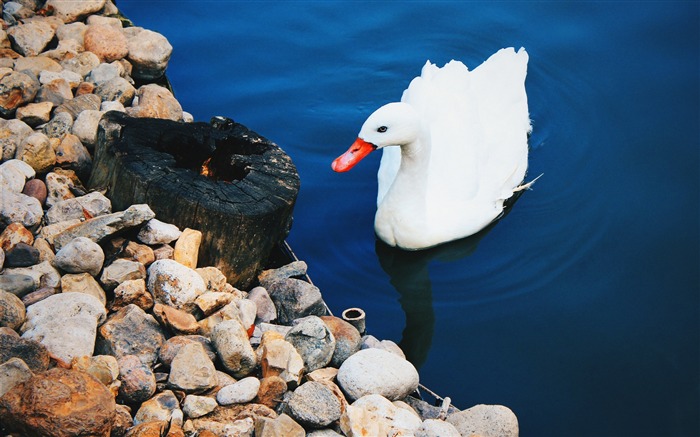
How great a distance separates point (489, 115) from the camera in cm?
582

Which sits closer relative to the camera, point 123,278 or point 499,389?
point 123,278

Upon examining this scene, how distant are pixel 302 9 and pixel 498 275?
362cm

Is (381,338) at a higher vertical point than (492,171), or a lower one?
lower

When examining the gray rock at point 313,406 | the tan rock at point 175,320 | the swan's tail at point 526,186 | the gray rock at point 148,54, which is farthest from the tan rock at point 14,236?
the swan's tail at point 526,186

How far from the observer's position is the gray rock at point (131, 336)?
3.55m

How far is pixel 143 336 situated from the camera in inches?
143

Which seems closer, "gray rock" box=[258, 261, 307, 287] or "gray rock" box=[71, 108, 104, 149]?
"gray rock" box=[258, 261, 307, 287]

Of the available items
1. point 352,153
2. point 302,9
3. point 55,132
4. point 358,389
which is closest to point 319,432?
point 358,389

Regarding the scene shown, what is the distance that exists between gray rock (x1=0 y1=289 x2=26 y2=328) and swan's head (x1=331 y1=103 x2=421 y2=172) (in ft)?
6.15

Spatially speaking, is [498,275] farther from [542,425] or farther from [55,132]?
[55,132]

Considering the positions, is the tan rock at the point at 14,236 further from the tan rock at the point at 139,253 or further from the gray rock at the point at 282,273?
the gray rock at the point at 282,273

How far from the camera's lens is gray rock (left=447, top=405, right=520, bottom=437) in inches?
147

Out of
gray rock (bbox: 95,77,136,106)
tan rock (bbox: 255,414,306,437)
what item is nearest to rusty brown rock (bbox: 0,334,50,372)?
tan rock (bbox: 255,414,306,437)

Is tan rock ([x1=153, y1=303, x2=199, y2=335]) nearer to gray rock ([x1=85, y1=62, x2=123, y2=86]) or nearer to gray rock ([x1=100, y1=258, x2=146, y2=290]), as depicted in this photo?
gray rock ([x1=100, y1=258, x2=146, y2=290])
